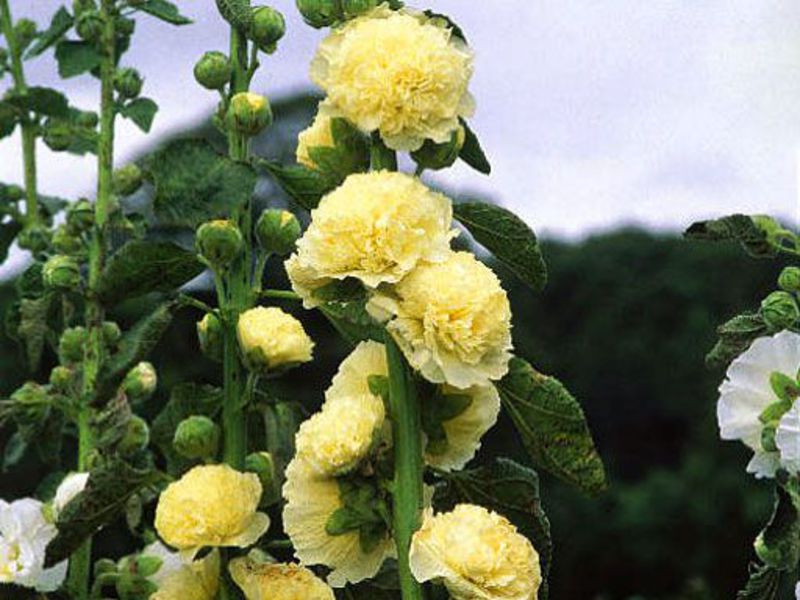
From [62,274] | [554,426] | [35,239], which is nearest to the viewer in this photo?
[554,426]

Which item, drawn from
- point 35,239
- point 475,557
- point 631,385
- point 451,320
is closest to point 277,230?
point 451,320

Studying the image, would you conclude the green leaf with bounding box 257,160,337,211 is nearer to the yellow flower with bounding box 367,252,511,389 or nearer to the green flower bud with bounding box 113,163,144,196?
the yellow flower with bounding box 367,252,511,389

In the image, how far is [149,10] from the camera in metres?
1.67

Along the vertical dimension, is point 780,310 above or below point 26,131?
above

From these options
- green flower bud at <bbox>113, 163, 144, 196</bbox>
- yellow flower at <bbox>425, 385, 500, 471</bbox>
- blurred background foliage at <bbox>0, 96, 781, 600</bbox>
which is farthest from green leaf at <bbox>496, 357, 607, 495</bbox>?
blurred background foliage at <bbox>0, 96, 781, 600</bbox>

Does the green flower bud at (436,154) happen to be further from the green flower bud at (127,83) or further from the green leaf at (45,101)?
the green leaf at (45,101)

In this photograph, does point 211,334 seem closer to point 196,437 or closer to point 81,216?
point 196,437

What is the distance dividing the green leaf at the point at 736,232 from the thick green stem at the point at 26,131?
868mm

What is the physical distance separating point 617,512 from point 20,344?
381 inches

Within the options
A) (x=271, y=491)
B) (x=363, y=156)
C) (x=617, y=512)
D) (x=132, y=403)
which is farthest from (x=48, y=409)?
(x=617, y=512)

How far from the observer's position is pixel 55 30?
1772mm

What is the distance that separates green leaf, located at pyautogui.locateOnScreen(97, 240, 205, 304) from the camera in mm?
1327

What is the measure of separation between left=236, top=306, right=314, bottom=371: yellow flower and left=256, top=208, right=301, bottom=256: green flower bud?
0.25 feet

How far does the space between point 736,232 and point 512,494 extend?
29 centimetres
